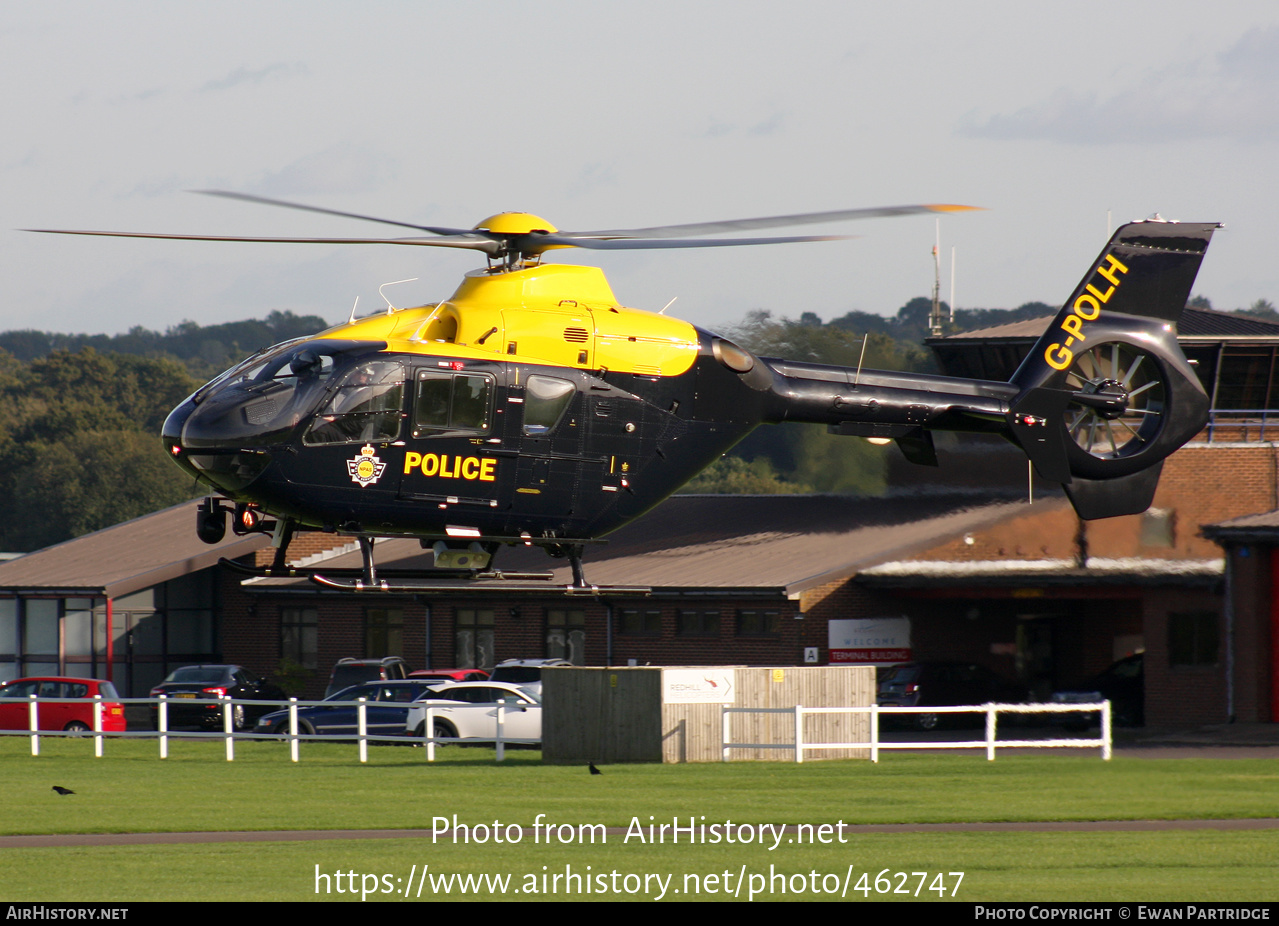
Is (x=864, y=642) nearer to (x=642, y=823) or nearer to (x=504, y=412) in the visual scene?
(x=642, y=823)

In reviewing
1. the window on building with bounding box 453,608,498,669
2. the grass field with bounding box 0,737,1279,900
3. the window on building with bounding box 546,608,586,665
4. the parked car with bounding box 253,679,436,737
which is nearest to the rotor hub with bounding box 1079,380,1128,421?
the grass field with bounding box 0,737,1279,900

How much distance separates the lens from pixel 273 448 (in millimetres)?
17469

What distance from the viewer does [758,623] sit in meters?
42.9

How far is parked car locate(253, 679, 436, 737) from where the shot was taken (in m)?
35.2

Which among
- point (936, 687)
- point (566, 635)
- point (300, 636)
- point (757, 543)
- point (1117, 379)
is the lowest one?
point (936, 687)

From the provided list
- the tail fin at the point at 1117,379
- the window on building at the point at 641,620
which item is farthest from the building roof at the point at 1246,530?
the window on building at the point at 641,620

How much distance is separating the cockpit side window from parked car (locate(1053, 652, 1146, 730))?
2406 centimetres

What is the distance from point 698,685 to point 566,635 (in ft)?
56.4

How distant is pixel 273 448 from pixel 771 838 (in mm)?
6503

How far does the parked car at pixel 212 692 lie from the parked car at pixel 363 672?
2.02 metres

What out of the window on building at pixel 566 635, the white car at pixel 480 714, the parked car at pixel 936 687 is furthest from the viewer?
the window on building at pixel 566 635

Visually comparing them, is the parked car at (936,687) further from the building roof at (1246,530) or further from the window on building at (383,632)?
the window on building at (383,632)

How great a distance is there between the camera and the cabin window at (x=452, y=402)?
1798 cm

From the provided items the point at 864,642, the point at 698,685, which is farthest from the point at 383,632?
the point at 698,685
